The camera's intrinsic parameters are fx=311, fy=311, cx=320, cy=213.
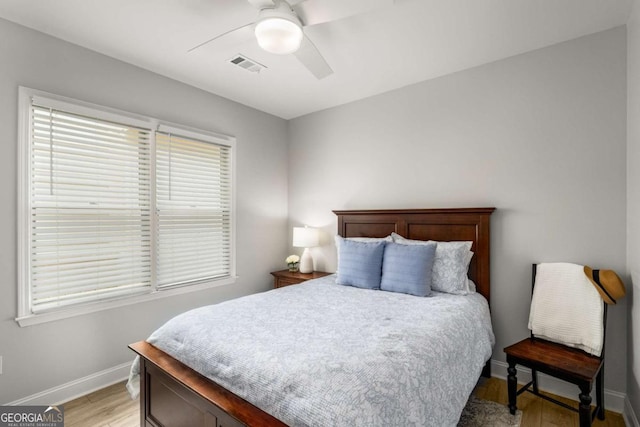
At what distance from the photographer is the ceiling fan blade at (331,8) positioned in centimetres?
164

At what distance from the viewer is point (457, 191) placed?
2.94m

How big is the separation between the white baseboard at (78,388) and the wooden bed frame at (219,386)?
0.91 meters

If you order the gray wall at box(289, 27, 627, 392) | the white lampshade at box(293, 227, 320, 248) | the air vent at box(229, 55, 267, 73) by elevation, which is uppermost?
the air vent at box(229, 55, 267, 73)

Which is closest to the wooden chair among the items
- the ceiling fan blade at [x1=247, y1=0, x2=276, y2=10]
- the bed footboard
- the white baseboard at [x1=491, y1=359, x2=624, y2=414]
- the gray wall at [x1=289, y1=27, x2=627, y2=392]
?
the white baseboard at [x1=491, y1=359, x2=624, y2=414]

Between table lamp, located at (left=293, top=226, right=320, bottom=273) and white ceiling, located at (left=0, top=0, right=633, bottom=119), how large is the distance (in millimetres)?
1692

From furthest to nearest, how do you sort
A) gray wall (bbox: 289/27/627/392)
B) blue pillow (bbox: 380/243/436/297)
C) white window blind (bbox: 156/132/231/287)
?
white window blind (bbox: 156/132/231/287), blue pillow (bbox: 380/243/436/297), gray wall (bbox: 289/27/627/392)

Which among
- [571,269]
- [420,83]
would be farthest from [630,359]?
[420,83]

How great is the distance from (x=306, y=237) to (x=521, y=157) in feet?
7.59

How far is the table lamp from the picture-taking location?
3.77 metres

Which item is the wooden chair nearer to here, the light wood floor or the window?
the light wood floor

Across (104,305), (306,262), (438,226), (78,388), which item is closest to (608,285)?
(438,226)

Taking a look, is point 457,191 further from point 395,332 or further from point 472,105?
point 395,332

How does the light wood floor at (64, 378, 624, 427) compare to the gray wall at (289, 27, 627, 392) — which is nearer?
the light wood floor at (64, 378, 624, 427)

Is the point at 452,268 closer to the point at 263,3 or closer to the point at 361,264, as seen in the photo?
the point at 361,264
